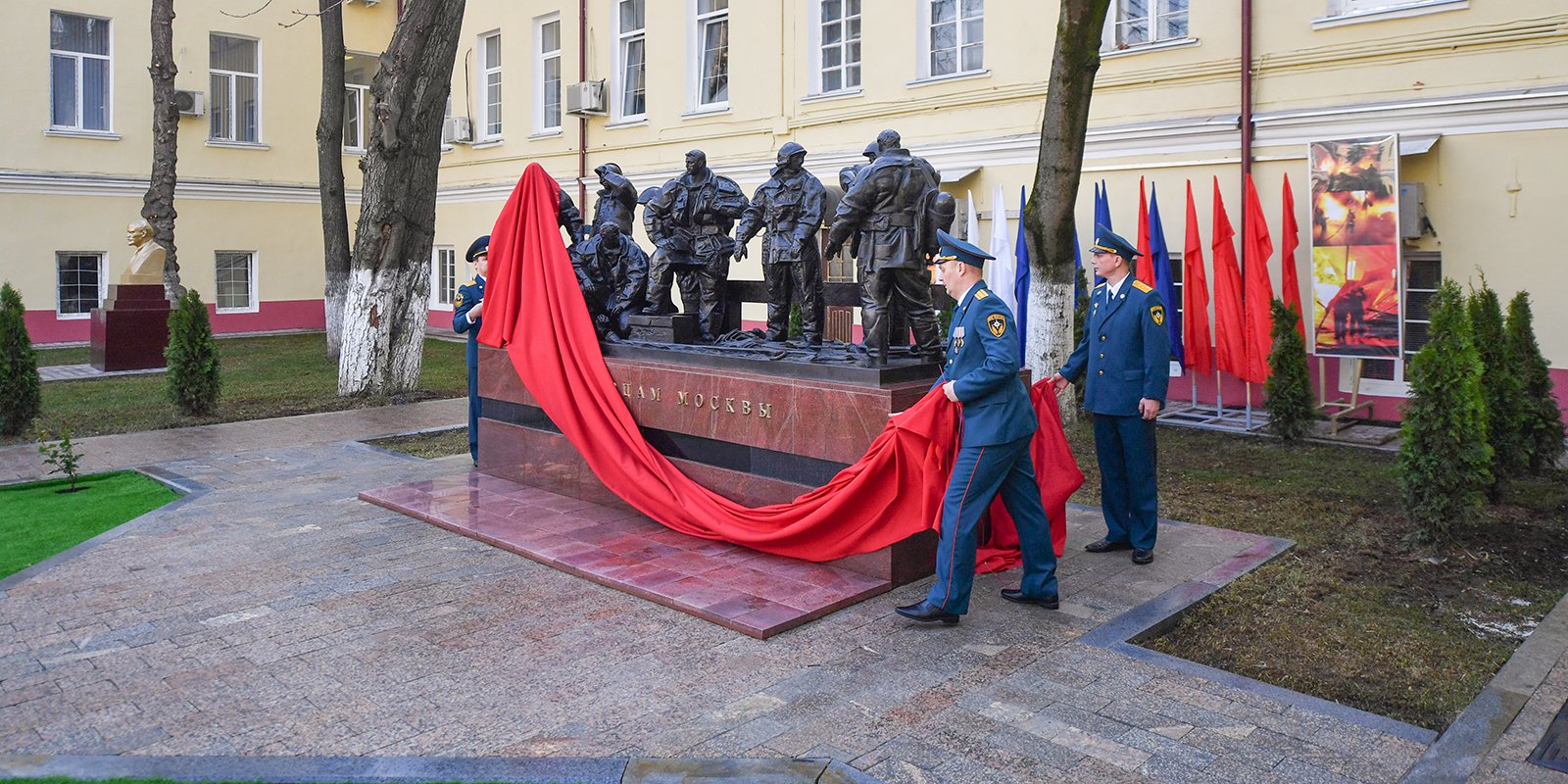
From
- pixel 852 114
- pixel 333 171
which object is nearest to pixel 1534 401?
pixel 852 114

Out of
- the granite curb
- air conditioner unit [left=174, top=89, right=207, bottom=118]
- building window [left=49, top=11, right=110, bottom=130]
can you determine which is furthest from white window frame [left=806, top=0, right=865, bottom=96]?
building window [left=49, top=11, right=110, bottom=130]

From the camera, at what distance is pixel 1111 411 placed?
612cm

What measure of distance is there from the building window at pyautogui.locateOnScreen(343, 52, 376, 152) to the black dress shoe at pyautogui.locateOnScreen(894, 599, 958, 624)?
23.1 metres

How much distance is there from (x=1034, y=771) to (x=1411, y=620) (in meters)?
2.72

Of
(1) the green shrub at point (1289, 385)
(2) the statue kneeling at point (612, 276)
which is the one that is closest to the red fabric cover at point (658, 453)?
(2) the statue kneeling at point (612, 276)

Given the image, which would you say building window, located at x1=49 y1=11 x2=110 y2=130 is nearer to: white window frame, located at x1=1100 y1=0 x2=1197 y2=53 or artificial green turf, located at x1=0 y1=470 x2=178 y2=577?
artificial green turf, located at x1=0 y1=470 x2=178 y2=577

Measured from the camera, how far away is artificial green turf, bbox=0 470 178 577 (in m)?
6.74

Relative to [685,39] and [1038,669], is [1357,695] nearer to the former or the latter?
[1038,669]

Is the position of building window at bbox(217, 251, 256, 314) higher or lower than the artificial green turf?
higher

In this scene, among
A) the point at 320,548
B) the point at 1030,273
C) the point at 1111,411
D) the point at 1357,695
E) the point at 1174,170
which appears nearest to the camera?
the point at 1357,695

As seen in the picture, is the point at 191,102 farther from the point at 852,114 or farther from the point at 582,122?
the point at 852,114

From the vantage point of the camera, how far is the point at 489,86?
75.6 ft

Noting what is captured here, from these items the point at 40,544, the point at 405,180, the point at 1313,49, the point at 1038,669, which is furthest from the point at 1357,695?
the point at 405,180

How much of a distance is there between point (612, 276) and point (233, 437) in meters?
4.77
